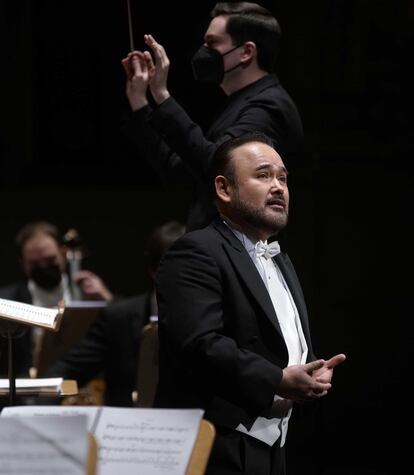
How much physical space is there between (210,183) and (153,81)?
1.51 ft

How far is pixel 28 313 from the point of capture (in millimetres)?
3787

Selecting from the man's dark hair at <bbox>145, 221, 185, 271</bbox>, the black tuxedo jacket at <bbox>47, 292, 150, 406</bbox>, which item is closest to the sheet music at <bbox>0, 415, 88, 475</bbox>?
the man's dark hair at <bbox>145, 221, 185, 271</bbox>

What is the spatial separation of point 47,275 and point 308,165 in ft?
5.55

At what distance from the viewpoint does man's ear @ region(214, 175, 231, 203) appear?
361 centimetres

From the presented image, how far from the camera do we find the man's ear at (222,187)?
11.9 feet

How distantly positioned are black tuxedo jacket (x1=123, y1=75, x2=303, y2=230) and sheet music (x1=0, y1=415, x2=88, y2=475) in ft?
5.38

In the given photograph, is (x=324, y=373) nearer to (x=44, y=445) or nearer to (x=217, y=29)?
(x=44, y=445)

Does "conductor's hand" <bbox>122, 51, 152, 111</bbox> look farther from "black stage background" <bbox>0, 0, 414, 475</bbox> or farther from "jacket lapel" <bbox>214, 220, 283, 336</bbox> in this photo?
"black stage background" <bbox>0, 0, 414, 475</bbox>

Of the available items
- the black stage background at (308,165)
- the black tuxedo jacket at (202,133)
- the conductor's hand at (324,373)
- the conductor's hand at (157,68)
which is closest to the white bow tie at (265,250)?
the conductor's hand at (324,373)

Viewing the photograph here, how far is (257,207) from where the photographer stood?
3.54 m

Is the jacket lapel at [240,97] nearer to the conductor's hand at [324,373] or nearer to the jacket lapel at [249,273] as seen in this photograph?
the jacket lapel at [249,273]

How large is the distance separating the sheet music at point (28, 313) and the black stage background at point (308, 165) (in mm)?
2642

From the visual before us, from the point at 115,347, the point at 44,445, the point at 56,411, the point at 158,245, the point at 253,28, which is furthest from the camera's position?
the point at 115,347

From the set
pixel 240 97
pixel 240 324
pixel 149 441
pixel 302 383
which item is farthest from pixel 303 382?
pixel 240 97
